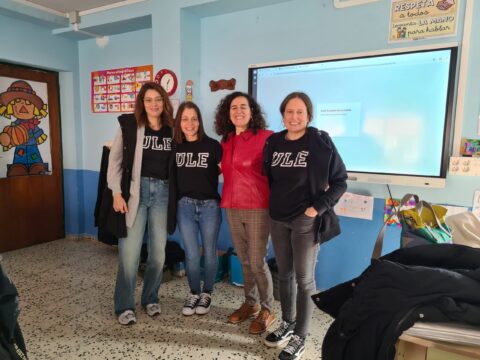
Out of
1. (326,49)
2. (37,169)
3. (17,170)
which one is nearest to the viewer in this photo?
(326,49)

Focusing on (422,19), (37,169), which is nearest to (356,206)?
(422,19)

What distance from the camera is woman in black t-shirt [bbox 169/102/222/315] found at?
203 cm

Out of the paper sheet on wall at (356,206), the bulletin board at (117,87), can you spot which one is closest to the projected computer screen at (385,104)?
the paper sheet on wall at (356,206)

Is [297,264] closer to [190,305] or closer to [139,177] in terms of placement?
[190,305]

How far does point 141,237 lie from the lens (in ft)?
6.89

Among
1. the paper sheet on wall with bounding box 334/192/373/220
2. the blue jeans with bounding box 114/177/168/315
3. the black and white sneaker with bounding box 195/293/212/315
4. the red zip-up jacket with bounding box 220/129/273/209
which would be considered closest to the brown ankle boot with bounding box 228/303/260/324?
the black and white sneaker with bounding box 195/293/212/315

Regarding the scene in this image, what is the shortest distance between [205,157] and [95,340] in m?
1.24

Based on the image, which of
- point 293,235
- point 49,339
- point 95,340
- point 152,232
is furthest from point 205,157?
point 49,339

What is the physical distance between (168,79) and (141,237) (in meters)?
1.40

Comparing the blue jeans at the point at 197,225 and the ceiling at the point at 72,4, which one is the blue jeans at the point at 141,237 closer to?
the blue jeans at the point at 197,225

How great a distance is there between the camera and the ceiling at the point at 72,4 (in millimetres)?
2975

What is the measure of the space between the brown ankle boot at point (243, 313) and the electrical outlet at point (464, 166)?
1.45 meters

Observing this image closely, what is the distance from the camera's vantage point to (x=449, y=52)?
6.26 feet

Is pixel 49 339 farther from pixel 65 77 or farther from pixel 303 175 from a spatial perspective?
pixel 65 77
